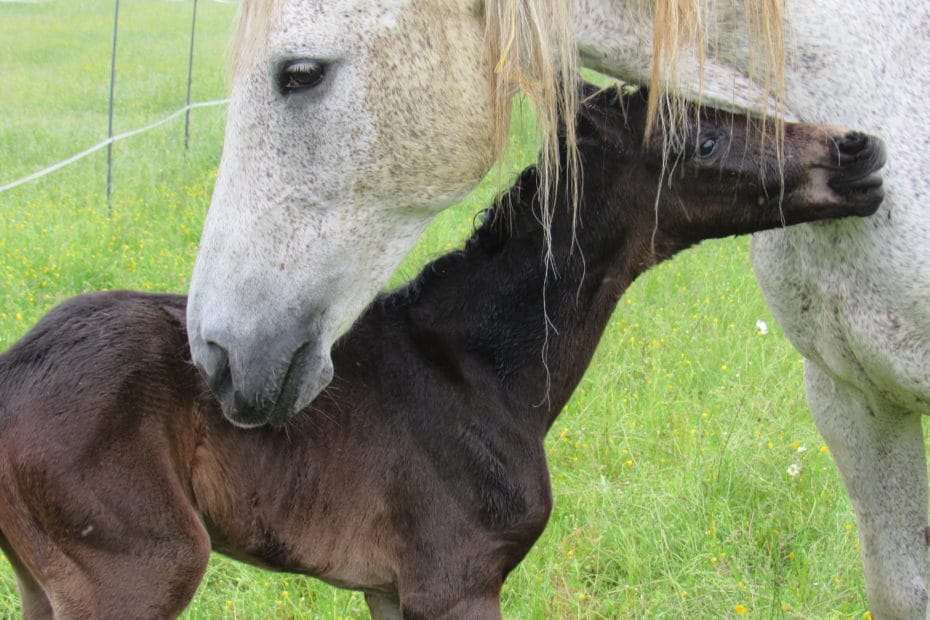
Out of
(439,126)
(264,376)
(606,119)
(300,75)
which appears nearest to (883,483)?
(606,119)

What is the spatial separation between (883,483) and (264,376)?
171cm

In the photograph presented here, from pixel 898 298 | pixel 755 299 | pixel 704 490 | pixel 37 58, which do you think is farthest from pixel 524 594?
pixel 37 58

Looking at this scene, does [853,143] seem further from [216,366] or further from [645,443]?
[645,443]

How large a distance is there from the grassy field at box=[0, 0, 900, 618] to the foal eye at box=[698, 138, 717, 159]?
46.7 inches

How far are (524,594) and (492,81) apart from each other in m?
1.85

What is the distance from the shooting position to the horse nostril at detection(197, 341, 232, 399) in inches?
79.6

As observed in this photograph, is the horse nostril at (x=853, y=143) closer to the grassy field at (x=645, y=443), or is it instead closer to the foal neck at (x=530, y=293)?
the foal neck at (x=530, y=293)

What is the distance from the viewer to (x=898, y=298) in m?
2.11

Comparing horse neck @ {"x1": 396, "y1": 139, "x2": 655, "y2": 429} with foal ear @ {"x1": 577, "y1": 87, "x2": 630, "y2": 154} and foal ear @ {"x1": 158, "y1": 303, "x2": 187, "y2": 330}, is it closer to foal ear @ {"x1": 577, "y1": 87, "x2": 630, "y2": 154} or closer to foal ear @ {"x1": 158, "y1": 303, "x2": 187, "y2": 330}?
foal ear @ {"x1": 577, "y1": 87, "x2": 630, "y2": 154}

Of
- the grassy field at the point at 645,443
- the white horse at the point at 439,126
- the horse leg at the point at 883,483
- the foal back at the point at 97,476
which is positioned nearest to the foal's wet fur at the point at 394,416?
the foal back at the point at 97,476

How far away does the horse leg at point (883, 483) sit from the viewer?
8.63ft

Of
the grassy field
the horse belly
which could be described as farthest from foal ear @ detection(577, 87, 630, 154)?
the grassy field

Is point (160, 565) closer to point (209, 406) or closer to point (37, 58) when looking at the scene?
point (209, 406)

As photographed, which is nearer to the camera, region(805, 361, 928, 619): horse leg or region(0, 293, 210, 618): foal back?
region(0, 293, 210, 618): foal back
